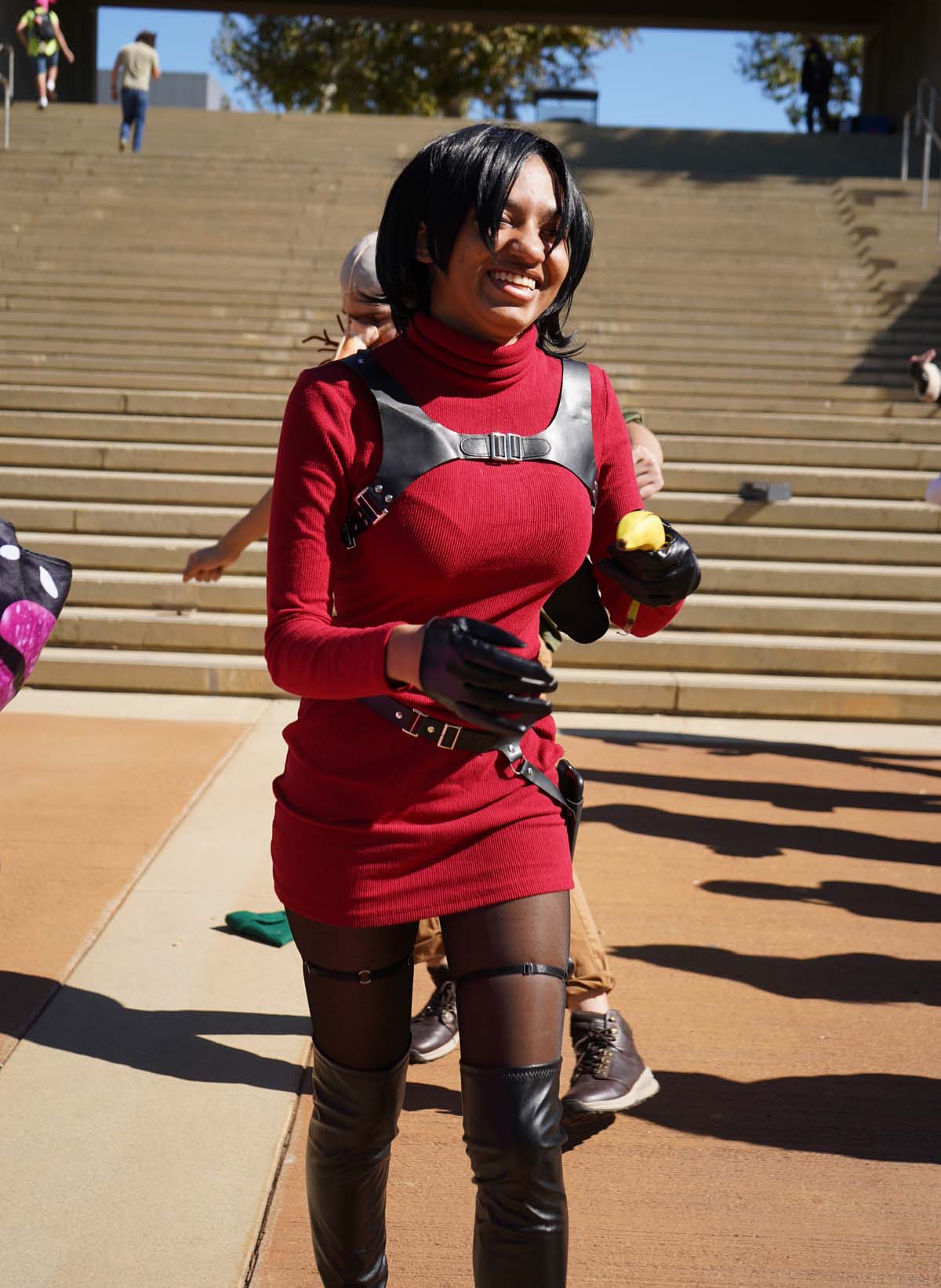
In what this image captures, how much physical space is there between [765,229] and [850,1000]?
48.1 ft

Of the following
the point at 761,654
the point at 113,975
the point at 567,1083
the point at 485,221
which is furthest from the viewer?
the point at 761,654

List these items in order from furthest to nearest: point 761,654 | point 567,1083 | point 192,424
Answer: point 192,424
point 761,654
point 567,1083

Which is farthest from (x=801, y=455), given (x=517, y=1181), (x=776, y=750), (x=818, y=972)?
(x=517, y=1181)

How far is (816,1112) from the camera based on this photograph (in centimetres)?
345

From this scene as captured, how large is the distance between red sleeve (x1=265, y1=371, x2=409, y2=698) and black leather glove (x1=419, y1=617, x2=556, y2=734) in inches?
6.8

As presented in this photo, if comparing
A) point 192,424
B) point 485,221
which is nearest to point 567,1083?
point 485,221

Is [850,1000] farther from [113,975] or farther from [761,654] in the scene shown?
[761,654]

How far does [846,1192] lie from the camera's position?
3057mm

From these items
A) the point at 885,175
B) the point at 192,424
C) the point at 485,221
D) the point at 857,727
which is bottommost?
the point at 857,727

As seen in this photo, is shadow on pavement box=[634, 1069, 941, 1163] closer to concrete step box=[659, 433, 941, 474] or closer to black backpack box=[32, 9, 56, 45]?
concrete step box=[659, 433, 941, 474]

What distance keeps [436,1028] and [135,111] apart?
18903 mm

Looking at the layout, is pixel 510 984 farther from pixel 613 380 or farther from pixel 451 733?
pixel 613 380

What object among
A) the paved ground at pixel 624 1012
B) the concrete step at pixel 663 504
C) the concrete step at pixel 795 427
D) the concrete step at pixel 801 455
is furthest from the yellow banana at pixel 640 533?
the concrete step at pixel 795 427

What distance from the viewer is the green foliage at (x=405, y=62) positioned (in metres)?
39.0
